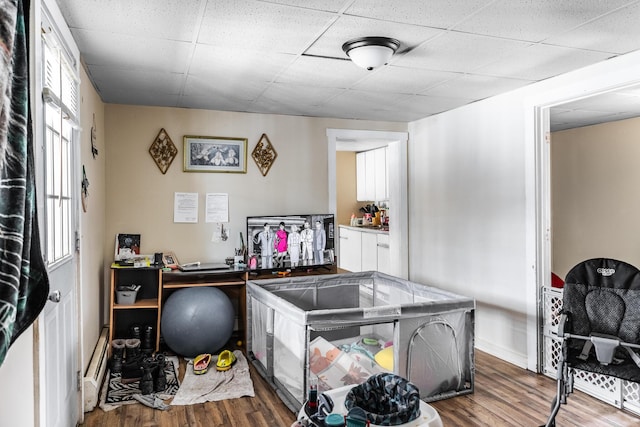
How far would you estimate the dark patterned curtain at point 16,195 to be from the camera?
43.0 inches

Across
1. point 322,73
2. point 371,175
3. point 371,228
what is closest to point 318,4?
point 322,73

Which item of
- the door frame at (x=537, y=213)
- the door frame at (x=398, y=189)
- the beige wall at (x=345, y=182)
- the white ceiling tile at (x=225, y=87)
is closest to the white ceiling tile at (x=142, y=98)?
the white ceiling tile at (x=225, y=87)

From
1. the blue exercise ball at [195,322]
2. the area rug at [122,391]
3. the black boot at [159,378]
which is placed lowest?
the area rug at [122,391]

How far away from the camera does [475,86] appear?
12.2ft

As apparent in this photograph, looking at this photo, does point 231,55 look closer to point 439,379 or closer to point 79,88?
point 79,88

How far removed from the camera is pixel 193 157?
15.0 ft

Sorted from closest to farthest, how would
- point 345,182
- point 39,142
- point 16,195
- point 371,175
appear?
point 16,195, point 39,142, point 371,175, point 345,182

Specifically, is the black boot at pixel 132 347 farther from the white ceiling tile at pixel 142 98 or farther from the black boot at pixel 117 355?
the white ceiling tile at pixel 142 98

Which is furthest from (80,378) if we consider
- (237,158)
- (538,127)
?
(538,127)

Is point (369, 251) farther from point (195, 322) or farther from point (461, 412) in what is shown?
point (461, 412)

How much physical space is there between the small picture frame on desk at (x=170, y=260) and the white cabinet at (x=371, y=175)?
346 cm

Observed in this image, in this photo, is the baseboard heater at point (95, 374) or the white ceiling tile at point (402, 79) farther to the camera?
the white ceiling tile at point (402, 79)

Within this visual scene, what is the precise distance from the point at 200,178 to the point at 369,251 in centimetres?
313

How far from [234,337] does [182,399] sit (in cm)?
142
